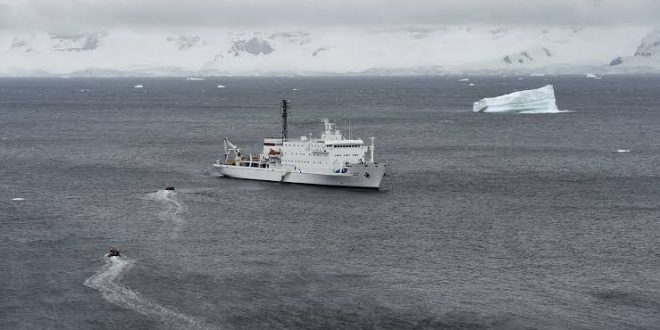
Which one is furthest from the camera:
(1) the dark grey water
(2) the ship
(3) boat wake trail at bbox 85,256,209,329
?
(2) the ship

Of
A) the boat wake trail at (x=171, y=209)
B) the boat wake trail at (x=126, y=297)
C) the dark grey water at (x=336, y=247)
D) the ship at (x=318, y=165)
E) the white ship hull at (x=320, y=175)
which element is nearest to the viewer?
the boat wake trail at (x=126, y=297)

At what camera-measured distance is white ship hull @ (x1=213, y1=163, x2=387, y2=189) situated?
125m

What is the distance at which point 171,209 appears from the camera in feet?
362

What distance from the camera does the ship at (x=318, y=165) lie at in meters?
126

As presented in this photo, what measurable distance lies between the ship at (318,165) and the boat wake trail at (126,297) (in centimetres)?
4676

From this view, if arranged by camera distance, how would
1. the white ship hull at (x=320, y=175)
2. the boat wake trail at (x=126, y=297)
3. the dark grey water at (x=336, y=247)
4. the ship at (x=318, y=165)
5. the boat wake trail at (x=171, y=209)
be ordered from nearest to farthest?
the boat wake trail at (x=126, y=297), the dark grey water at (x=336, y=247), the boat wake trail at (x=171, y=209), the white ship hull at (x=320, y=175), the ship at (x=318, y=165)

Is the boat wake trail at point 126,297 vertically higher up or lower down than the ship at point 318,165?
lower down

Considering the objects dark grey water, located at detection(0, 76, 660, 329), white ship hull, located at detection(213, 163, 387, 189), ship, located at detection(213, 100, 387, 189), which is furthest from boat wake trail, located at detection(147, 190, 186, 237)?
ship, located at detection(213, 100, 387, 189)

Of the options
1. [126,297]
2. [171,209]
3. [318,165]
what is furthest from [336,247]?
[318,165]

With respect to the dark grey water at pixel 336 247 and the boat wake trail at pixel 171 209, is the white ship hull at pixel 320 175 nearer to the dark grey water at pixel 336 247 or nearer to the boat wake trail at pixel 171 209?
the dark grey water at pixel 336 247

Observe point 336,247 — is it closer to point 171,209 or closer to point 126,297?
point 126,297

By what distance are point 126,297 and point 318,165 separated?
2318 inches

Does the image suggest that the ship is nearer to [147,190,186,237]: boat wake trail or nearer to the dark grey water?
the dark grey water

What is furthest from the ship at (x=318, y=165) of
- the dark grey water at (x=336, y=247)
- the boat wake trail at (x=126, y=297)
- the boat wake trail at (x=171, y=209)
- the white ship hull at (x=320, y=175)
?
the boat wake trail at (x=126, y=297)
